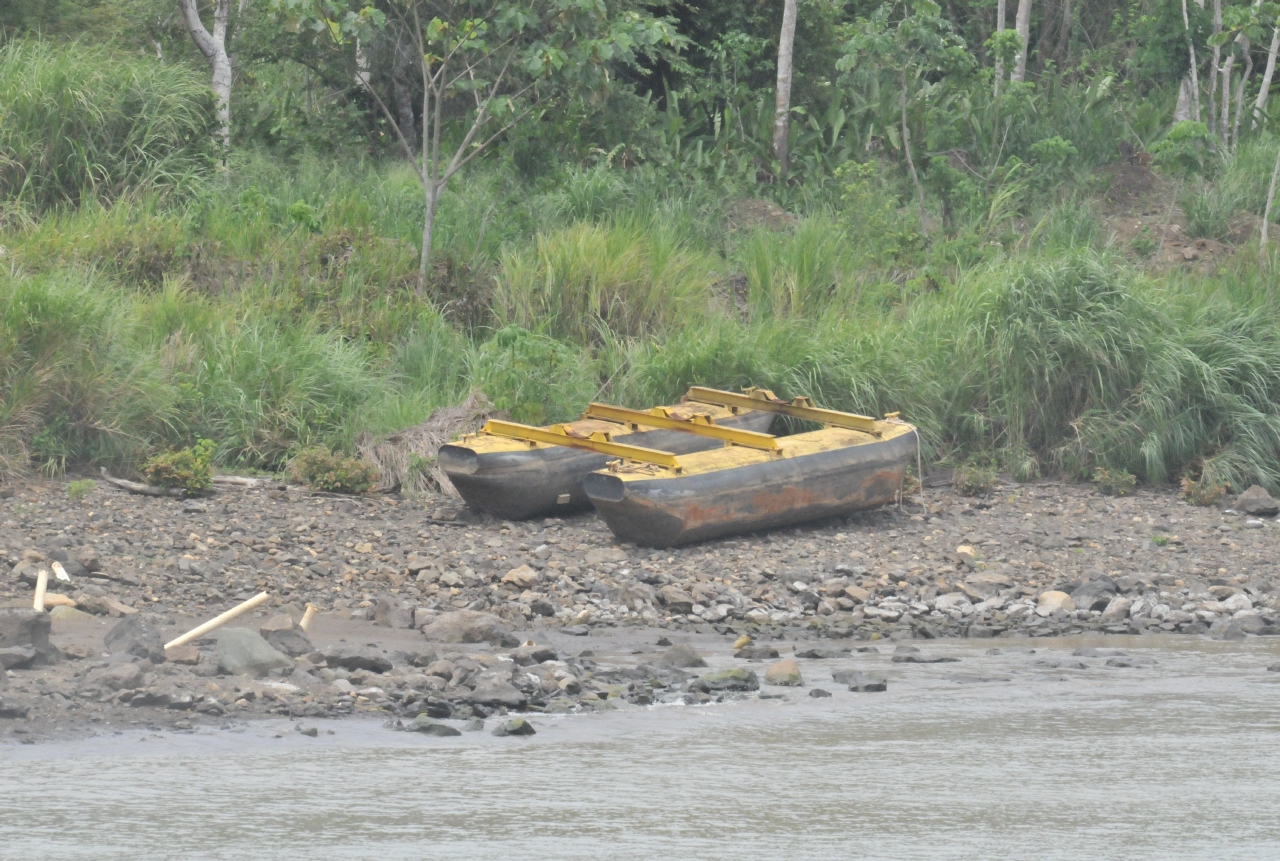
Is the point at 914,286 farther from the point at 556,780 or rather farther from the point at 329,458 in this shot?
the point at 556,780

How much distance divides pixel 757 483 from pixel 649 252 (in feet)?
11.9

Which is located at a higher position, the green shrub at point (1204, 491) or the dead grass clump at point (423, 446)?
the dead grass clump at point (423, 446)

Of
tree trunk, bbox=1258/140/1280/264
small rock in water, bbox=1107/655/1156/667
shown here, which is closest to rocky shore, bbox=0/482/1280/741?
small rock in water, bbox=1107/655/1156/667

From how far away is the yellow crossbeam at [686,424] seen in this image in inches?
377

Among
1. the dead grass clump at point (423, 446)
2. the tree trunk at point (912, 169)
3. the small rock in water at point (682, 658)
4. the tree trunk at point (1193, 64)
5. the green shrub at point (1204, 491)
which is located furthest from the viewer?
the tree trunk at point (1193, 64)

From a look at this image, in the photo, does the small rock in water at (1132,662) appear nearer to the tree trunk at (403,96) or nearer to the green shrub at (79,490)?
the green shrub at (79,490)

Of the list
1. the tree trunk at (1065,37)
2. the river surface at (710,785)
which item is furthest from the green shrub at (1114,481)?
the tree trunk at (1065,37)

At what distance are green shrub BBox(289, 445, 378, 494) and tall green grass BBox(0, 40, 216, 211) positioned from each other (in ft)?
13.5

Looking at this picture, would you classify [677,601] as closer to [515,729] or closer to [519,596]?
[519,596]

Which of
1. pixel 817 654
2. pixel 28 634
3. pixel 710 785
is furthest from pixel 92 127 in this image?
pixel 710 785

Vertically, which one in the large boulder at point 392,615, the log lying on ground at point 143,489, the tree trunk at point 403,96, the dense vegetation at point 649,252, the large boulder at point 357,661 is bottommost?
the large boulder at point 392,615

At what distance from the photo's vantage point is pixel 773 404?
10.5 m

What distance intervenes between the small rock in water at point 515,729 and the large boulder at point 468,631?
130 cm

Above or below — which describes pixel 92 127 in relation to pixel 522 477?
above
